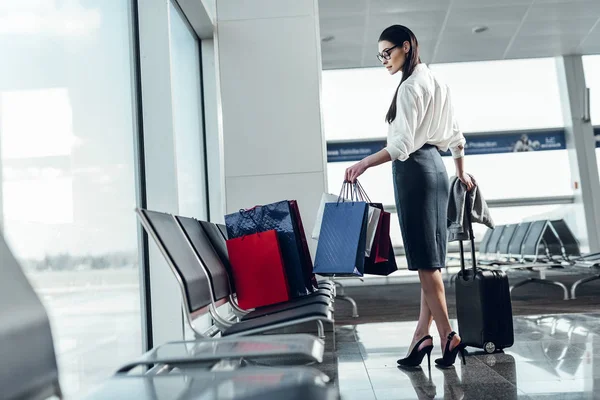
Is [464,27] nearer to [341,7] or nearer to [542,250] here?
[341,7]

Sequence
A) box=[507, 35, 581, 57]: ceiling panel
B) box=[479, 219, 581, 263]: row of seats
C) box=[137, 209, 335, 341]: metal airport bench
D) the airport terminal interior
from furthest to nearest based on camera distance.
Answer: box=[507, 35, 581, 57]: ceiling panel, box=[479, 219, 581, 263]: row of seats, box=[137, 209, 335, 341]: metal airport bench, the airport terminal interior

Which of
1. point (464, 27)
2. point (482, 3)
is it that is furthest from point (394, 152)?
point (464, 27)

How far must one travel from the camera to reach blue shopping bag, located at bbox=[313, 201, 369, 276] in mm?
2482

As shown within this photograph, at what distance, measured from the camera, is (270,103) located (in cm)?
446

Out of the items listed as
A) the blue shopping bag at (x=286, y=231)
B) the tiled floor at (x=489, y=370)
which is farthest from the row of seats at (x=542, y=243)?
the blue shopping bag at (x=286, y=231)

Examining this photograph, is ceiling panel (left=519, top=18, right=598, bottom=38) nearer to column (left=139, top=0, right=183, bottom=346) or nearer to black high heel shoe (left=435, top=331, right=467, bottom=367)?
column (left=139, top=0, right=183, bottom=346)

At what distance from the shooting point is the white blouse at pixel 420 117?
269cm

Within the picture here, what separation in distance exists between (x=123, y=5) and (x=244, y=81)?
1.41 meters

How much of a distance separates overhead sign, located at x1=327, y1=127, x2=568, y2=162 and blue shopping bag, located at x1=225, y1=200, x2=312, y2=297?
7450 millimetres

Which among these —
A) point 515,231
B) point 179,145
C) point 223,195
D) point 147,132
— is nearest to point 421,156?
point 147,132

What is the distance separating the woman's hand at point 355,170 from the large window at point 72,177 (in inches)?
39.0

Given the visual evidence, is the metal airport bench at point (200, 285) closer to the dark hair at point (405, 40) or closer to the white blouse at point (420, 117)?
the white blouse at point (420, 117)

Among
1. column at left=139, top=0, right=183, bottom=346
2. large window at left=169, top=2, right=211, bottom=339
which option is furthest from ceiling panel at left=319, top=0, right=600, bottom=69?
column at left=139, top=0, right=183, bottom=346

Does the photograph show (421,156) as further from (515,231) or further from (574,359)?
(515,231)
